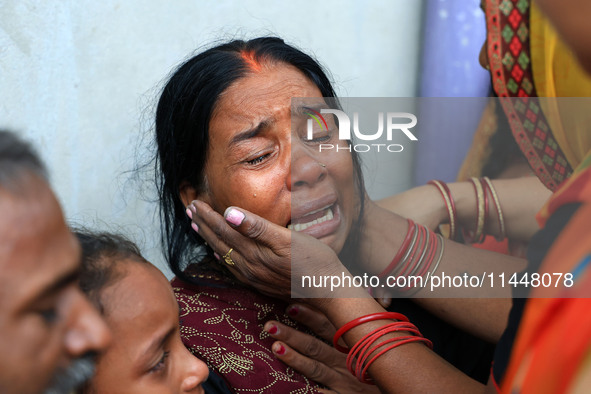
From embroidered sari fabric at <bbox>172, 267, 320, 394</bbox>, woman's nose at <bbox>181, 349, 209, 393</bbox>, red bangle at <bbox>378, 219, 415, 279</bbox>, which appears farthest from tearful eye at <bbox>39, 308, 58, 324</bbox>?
red bangle at <bbox>378, 219, 415, 279</bbox>

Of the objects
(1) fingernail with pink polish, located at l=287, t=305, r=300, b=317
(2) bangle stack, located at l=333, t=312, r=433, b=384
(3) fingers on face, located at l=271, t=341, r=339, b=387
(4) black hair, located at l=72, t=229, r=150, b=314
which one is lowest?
(3) fingers on face, located at l=271, t=341, r=339, b=387

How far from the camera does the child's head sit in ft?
4.30

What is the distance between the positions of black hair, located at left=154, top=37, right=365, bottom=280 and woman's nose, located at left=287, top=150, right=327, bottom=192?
302 millimetres

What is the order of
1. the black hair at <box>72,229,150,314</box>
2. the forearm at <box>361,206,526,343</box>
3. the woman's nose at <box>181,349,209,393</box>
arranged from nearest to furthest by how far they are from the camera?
the black hair at <box>72,229,150,314</box> < the woman's nose at <box>181,349,209,393</box> < the forearm at <box>361,206,526,343</box>

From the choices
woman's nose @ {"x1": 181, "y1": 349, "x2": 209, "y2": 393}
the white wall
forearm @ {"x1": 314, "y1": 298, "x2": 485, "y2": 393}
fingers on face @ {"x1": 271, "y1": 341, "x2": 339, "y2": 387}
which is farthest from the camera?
the white wall

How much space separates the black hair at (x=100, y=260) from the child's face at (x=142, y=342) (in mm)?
16

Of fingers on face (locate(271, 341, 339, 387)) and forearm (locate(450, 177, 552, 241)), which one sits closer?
fingers on face (locate(271, 341, 339, 387))

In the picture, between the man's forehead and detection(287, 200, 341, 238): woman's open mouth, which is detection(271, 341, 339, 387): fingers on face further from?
the man's forehead

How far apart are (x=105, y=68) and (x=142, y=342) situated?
1.51 metres

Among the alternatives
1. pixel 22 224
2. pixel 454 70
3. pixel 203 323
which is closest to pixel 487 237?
pixel 454 70

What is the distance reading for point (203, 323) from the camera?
6.31ft

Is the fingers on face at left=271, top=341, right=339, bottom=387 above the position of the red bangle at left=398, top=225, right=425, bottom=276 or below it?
below

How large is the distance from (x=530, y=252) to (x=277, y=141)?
3.44ft

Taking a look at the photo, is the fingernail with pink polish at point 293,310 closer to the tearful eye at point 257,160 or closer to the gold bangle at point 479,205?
the tearful eye at point 257,160
